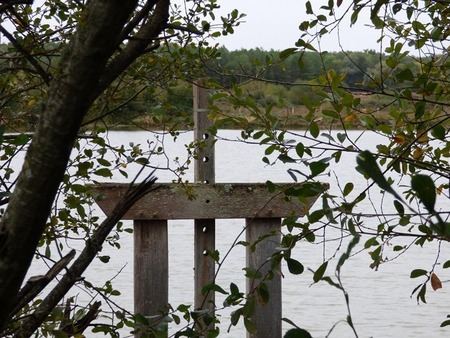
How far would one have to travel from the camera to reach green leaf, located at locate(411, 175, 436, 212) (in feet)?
2.51

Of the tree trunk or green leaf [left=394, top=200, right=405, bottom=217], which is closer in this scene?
the tree trunk

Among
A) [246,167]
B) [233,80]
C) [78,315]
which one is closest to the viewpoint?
[78,315]

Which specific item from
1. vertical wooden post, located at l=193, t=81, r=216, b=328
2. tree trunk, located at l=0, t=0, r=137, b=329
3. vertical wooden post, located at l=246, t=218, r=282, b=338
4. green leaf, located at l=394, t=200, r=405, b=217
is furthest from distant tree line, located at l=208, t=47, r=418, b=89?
tree trunk, located at l=0, t=0, r=137, b=329

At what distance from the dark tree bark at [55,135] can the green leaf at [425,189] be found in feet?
1.31

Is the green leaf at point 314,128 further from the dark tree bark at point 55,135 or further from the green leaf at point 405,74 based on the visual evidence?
the dark tree bark at point 55,135

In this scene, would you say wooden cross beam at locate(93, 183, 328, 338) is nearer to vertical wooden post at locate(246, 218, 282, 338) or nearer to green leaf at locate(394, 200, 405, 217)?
vertical wooden post at locate(246, 218, 282, 338)

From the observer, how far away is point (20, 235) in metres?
0.99

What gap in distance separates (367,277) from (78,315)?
11.8m

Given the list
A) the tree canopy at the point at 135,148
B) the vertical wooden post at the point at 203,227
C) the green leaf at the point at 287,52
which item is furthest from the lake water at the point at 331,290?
the green leaf at the point at 287,52

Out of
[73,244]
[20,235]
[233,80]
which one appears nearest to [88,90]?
[20,235]

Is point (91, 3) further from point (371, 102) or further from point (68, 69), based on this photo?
point (371, 102)

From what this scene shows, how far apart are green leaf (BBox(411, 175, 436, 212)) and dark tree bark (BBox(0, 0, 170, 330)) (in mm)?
400

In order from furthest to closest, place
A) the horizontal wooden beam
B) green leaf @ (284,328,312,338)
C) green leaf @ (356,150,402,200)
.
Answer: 1. the horizontal wooden beam
2. green leaf @ (284,328,312,338)
3. green leaf @ (356,150,402,200)

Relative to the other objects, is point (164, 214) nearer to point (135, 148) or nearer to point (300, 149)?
point (135, 148)
